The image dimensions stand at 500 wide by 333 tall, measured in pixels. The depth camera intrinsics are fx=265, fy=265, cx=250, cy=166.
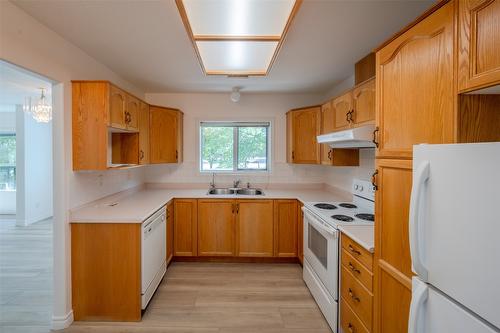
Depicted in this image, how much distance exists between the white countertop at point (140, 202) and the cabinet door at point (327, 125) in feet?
1.71

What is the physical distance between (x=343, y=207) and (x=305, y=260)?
730mm

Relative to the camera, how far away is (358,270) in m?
1.80

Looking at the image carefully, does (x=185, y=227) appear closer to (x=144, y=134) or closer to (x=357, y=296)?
(x=144, y=134)

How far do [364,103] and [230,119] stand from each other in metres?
2.27

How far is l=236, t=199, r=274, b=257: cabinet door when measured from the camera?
3.50 metres

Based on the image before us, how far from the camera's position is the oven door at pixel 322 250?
6.98 ft

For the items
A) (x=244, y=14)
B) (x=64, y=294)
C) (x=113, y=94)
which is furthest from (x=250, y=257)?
(x=244, y=14)

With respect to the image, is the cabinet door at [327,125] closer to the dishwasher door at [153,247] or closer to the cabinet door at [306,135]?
the cabinet door at [306,135]

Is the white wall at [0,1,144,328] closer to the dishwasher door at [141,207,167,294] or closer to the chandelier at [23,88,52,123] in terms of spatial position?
the dishwasher door at [141,207,167,294]

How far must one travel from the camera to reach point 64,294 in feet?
7.35

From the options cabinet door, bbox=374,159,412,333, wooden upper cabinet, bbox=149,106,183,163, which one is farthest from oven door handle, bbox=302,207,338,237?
wooden upper cabinet, bbox=149,106,183,163

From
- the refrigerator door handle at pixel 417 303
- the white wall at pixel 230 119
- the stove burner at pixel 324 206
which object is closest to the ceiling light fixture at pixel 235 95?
the white wall at pixel 230 119

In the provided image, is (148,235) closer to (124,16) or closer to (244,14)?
(124,16)

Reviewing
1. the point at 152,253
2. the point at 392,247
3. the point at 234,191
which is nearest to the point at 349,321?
the point at 392,247
